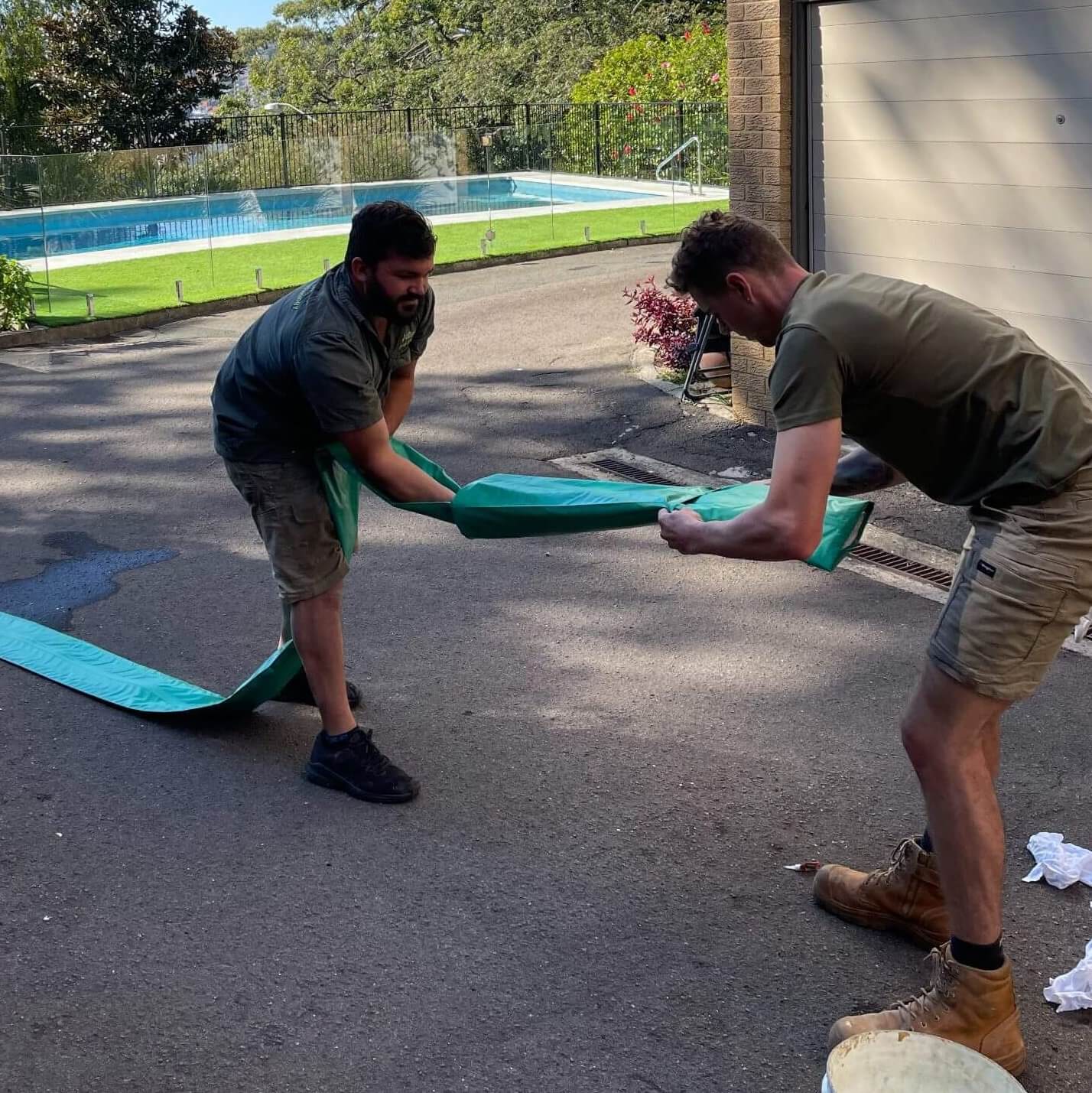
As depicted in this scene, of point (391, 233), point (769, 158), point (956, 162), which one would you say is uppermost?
point (769, 158)

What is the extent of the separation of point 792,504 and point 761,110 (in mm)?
6746

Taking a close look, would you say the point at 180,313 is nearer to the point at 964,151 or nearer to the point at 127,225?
the point at 127,225

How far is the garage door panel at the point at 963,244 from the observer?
304 inches

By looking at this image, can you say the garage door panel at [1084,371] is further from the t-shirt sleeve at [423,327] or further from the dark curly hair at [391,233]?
the dark curly hair at [391,233]

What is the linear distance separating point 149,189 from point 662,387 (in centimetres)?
1235

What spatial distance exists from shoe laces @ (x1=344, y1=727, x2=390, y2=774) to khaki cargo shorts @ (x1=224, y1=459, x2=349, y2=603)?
49cm

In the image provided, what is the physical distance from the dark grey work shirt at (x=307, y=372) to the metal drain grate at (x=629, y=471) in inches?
157

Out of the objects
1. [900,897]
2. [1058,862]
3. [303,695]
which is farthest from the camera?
[303,695]

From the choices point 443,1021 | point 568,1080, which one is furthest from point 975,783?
point 443,1021

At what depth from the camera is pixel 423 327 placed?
4.64m

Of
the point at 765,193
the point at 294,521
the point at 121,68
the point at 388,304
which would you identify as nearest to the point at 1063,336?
the point at 765,193

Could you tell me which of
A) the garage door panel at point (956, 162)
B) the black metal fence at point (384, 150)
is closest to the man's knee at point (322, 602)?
the garage door panel at point (956, 162)

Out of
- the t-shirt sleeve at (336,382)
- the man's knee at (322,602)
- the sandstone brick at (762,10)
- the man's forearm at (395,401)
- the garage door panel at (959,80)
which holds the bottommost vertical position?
the man's knee at (322,602)

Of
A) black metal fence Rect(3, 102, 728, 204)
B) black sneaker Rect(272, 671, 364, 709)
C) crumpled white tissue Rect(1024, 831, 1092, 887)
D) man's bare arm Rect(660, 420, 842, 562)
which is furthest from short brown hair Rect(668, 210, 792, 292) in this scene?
black metal fence Rect(3, 102, 728, 204)
